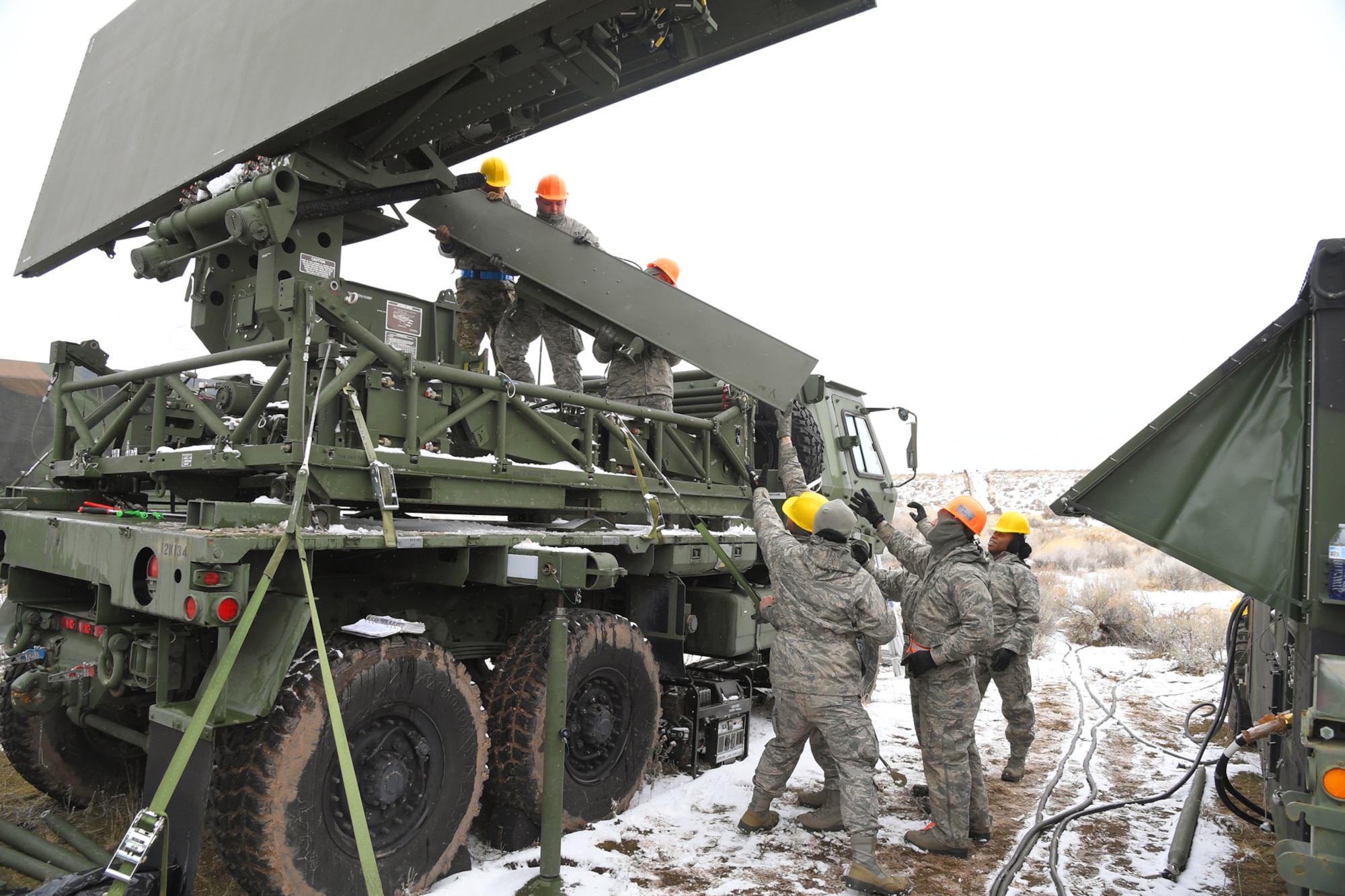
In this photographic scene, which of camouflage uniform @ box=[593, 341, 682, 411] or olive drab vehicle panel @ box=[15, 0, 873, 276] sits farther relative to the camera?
camouflage uniform @ box=[593, 341, 682, 411]

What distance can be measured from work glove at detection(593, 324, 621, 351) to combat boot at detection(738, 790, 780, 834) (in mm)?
→ 3036

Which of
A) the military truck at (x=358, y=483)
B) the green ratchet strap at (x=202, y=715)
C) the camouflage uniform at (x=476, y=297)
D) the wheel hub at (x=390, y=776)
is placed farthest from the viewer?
the camouflage uniform at (x=476, y=297)

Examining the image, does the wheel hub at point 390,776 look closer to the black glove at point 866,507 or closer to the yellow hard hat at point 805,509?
the yellow hard hat at point 805,509

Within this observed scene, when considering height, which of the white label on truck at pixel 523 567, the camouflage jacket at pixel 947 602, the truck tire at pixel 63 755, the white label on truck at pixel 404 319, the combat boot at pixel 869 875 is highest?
the white label on truck at pixel 404 319

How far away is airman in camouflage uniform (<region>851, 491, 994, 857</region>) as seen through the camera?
457 centimetres

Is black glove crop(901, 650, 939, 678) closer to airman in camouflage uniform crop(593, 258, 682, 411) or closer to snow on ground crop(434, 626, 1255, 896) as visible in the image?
snow on ground crop(434, 626, 1255, 896)

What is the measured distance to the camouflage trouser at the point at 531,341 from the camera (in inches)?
254

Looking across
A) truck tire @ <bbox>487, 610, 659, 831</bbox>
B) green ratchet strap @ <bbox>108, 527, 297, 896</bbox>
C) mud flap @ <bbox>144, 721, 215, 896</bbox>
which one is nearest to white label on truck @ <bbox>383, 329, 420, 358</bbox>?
green ratchet strap @ <bbox>108, 527, 297, 896</bbox>

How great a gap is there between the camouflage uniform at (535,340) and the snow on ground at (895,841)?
2.94 metres

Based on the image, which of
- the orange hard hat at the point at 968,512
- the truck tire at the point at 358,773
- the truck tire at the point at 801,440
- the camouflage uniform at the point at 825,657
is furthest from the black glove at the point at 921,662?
the truck tire at the point at 801,440

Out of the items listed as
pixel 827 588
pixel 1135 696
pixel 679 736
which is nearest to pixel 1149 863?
pixel 827 588

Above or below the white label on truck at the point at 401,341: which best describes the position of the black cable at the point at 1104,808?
below

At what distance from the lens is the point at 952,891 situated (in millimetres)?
4074

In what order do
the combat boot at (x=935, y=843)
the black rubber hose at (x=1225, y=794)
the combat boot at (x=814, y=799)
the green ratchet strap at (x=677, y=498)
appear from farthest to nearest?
the combat boot at (x=814, y=799) < the green ratchet strap at (x=677, y=498) < the combat boot at (x=935, y=843) < the black rubber hose at (x=1225, y=794)
